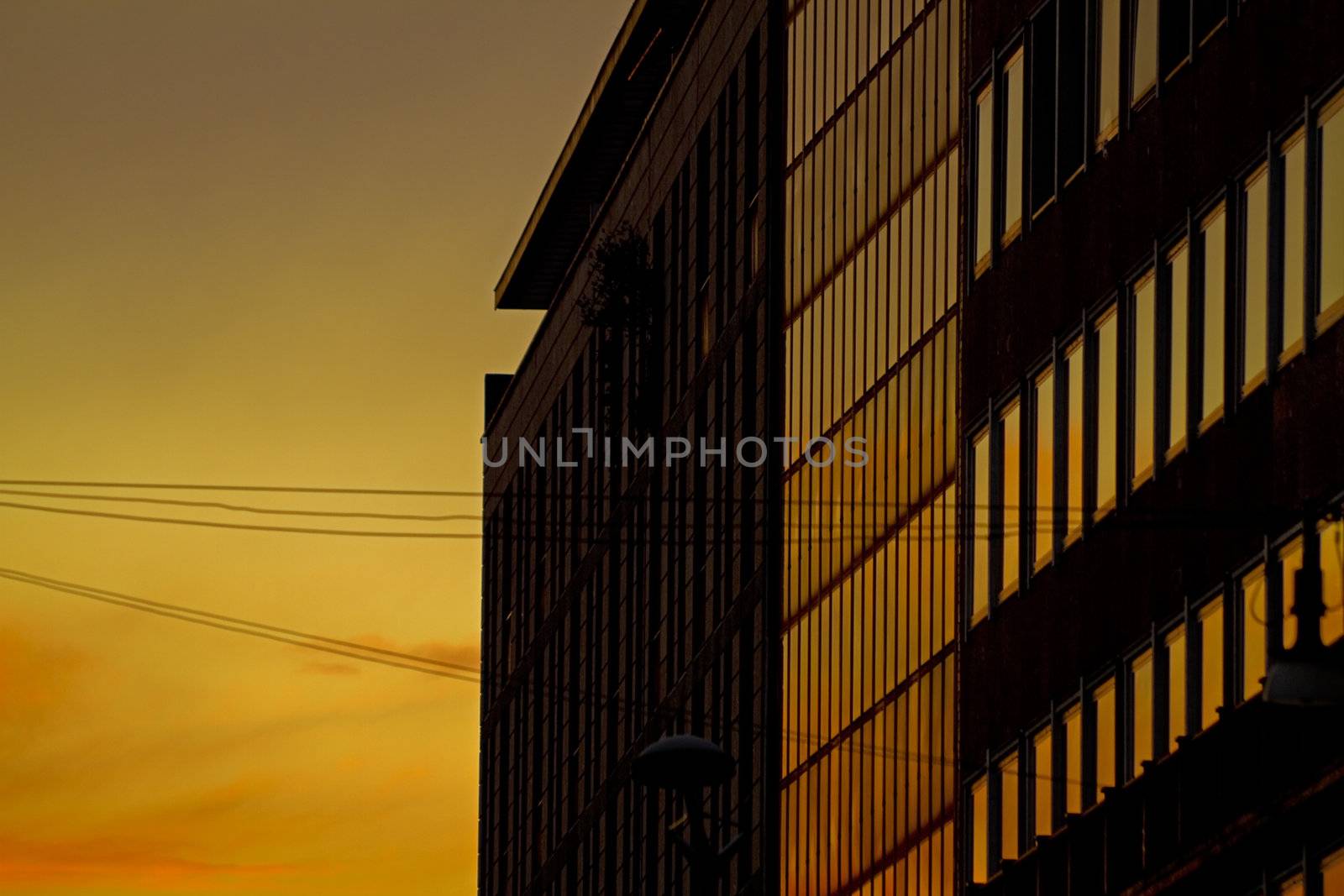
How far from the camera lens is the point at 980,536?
43.0m

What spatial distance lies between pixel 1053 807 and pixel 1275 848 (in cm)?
923

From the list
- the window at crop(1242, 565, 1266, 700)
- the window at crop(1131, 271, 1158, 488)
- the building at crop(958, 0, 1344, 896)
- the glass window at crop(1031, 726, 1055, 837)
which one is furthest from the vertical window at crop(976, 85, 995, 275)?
the window at crop(1242, 565, 1266, 700)

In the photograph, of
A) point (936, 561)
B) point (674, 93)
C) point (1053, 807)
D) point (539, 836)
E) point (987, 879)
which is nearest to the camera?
point (1053, 807)

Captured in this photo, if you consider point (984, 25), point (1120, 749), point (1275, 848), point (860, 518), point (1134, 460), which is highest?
point (984, 25)

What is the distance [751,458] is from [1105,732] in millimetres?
27408

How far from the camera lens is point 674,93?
74125 millimetres

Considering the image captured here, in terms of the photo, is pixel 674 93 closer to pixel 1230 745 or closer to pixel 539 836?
pixel 539 836

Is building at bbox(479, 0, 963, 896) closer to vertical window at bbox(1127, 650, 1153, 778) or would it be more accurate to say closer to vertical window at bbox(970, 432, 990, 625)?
vertical window at bbox(970, 432, 990, 625)

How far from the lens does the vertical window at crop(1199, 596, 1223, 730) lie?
106ft

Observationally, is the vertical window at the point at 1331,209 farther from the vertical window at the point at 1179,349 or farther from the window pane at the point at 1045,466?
the window pane at the point at 1045,466

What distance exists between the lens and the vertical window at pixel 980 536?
4256 cm

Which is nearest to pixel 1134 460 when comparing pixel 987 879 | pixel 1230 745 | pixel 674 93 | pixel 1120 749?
pixel 1120 749

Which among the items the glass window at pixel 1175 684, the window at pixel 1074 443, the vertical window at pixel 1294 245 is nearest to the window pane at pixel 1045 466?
the window at pixel 1074 443

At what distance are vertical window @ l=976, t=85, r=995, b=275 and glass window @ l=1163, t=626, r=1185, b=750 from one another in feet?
35.0
